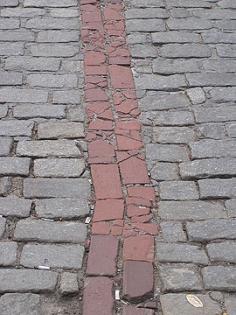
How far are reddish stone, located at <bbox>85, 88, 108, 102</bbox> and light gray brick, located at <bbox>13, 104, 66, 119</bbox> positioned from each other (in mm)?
224

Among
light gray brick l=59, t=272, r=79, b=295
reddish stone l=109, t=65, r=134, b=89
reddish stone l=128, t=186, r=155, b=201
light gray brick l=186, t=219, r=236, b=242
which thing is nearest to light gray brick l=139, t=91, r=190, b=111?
reddish stone l=109, t=65, r=134, b=89

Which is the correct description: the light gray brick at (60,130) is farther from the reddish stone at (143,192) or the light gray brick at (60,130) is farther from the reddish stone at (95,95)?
the reddish stone at (143,192)

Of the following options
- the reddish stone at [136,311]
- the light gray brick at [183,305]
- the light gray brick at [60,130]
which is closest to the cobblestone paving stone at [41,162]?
the light gray brick at [60,130]

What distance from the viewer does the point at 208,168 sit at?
165 inches

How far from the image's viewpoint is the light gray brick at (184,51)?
18.2ft

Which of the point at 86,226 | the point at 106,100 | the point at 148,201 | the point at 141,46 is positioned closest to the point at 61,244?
the point at 86,226

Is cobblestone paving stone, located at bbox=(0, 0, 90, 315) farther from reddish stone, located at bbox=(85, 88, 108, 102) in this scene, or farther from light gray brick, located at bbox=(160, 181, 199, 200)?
light gray brick, located at bbox=(160, 181, 199, 200)

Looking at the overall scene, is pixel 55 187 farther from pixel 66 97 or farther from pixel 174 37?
pixel 174 37

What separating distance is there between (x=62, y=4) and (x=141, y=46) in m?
1.17

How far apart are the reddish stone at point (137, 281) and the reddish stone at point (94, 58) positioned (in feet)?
7.69

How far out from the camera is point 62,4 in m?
6.37

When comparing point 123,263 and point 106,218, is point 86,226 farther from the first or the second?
point 123,263

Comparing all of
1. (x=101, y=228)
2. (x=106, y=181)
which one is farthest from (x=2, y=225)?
(x=106, y=181)

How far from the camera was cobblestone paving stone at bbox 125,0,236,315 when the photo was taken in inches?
134
